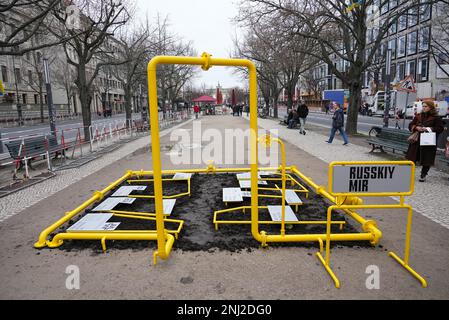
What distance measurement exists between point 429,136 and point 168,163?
7471mm

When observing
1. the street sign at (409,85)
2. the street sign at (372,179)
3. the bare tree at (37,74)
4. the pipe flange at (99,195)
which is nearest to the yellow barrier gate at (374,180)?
the street sign at (372,179)

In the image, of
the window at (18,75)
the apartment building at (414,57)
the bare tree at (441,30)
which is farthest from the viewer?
the window at (18,75)

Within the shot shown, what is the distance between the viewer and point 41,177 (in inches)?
324

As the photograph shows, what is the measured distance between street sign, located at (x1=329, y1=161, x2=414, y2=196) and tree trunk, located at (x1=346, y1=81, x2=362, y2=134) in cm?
1323

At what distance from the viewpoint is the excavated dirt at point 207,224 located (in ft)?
13.3

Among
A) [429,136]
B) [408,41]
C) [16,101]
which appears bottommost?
[429,136]

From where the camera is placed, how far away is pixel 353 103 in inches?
Answer: 619

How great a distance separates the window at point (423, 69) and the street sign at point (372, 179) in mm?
46407

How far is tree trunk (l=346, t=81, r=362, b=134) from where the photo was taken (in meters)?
15.4

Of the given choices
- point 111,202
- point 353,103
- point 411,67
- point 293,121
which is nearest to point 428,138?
point 111,202

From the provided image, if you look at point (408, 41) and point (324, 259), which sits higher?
point (408, 41)

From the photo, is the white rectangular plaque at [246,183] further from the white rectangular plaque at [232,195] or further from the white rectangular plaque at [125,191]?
the white rectangular plaque at [125,191]
